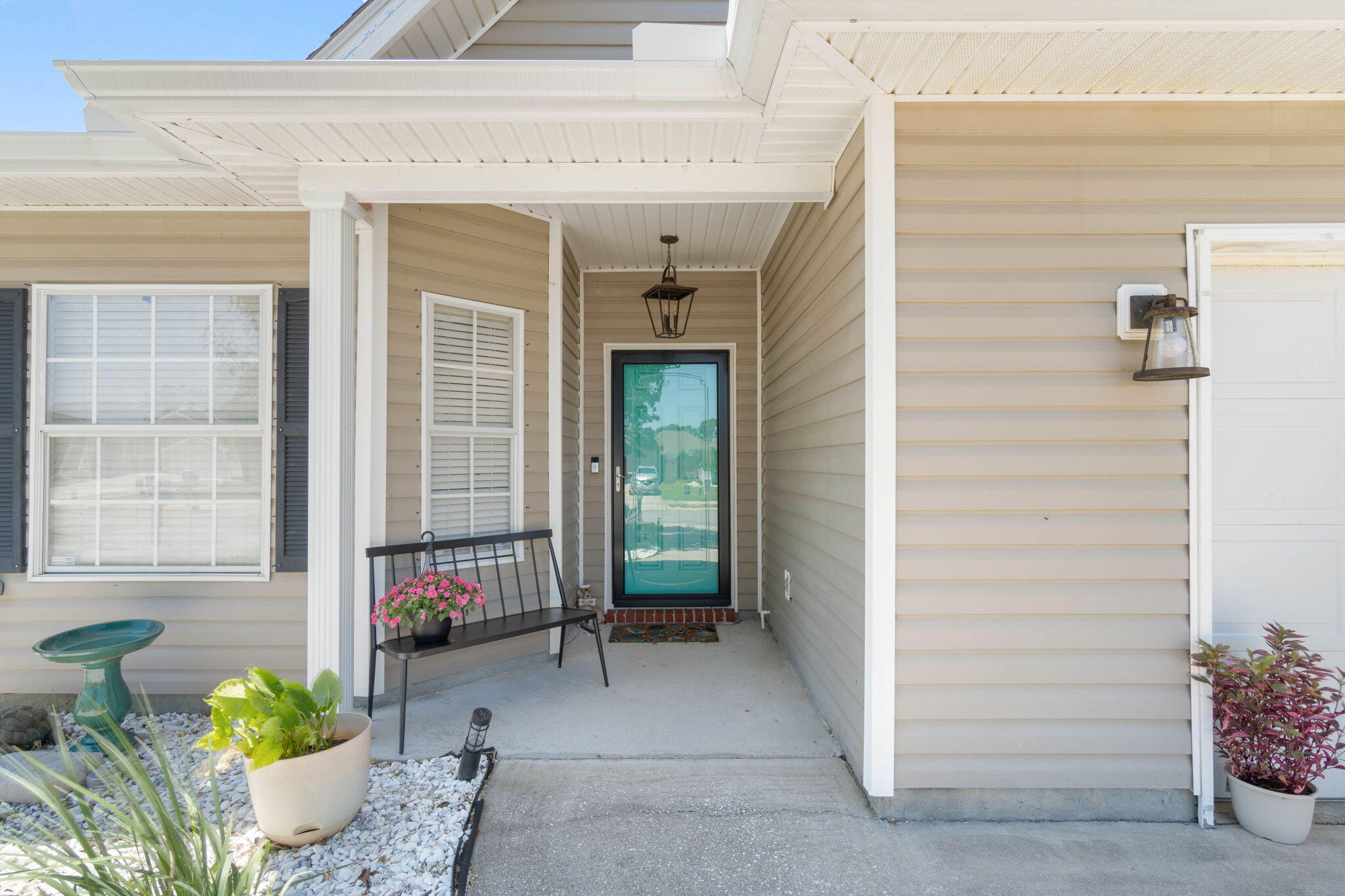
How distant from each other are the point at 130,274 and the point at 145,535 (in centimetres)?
125

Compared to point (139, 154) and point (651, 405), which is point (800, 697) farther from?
point (139, 154)

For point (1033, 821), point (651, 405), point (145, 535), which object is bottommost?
point (1033, 821)

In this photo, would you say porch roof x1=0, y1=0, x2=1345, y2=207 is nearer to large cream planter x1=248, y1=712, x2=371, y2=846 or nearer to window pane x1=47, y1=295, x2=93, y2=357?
window pane x1=47, y1=295, x2=93, y2=357

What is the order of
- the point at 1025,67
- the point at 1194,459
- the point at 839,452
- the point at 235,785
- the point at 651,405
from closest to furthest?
the point at 1025,67 < the point at 1194,459 < the point at 235,785 < the point at 839,452 < the point at 651,405

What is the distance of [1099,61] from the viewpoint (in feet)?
6.27

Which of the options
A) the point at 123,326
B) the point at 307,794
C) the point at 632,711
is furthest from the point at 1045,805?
the point at 123,326

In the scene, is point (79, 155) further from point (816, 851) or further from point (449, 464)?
point (816, 851)

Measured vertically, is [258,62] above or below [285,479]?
above

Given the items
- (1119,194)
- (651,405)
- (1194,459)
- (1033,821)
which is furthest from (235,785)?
(1119,194)

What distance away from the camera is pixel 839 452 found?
2541 millimetres

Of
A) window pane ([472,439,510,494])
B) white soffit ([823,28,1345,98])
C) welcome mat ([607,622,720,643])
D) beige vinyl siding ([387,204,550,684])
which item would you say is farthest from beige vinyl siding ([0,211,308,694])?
white soffit ([823,28,1345,98])

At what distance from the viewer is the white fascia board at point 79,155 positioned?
2.52 metres

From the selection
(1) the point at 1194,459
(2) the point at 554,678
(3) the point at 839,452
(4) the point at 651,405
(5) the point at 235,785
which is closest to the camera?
(1) the point at 1194,459

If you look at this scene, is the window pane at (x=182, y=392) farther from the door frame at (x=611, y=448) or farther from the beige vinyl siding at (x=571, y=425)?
the door frame at (x=611, y=448)
